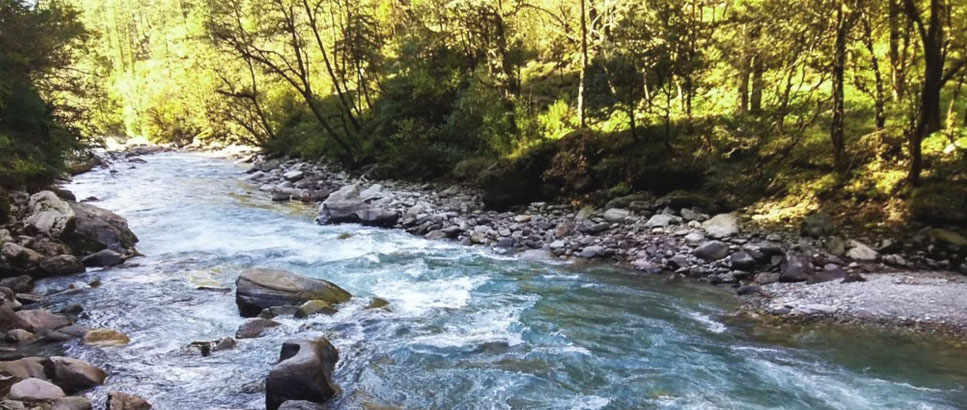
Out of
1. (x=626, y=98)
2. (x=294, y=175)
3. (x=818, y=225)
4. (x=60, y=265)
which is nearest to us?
(x=818, y=225)

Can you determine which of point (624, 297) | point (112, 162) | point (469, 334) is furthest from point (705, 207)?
point (112, 162)

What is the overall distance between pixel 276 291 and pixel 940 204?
31.3 ft

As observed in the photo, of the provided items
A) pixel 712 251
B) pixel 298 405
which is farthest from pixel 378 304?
pixel 712 251

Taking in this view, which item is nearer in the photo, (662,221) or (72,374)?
(72,374)

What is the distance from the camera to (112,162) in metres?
28.7

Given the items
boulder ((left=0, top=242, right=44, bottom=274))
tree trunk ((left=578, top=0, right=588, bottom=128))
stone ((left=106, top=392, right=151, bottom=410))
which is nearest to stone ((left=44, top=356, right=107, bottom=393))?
stone ((left=106, top=392, right=151, bottom=410))

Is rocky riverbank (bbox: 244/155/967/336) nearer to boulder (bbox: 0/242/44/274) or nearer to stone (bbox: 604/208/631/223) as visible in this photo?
stone (bbox: 604/208/631/223)

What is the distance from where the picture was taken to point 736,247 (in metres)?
9.19

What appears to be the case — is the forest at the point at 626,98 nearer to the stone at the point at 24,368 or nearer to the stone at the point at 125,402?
the stone at the point at 24,368

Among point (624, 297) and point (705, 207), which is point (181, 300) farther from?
point (705, 207)

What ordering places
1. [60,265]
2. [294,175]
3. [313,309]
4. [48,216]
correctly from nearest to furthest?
[313,309] < [60,265] < [48,216] < [294,175]

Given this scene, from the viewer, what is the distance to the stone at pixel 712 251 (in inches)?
359

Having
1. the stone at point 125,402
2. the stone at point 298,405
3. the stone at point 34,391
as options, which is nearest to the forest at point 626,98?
the stone at point 34,391

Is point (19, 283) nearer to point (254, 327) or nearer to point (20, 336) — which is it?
point (20, 336)
